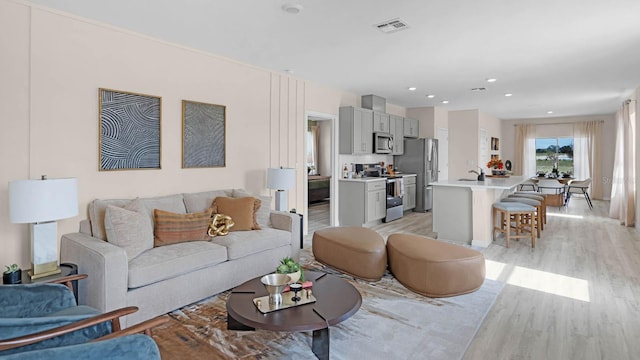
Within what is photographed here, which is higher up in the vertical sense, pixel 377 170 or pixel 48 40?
pixel 48 40

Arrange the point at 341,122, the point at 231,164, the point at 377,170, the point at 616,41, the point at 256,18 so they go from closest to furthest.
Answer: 1. the point at 256,18
2. the point at 616,41
3. the point at 231,164
4. the point at 341,122
5. the point at 377,170

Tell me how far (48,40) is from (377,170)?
5.54m

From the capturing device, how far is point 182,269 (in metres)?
2.91

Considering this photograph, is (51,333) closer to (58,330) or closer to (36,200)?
(58,330)

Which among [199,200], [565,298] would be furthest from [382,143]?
[565,298]

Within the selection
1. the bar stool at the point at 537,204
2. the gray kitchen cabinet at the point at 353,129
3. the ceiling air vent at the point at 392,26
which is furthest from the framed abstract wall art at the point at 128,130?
the bar stool at the point at 537,204

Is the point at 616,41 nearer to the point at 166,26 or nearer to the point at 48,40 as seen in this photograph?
the point at 166,26

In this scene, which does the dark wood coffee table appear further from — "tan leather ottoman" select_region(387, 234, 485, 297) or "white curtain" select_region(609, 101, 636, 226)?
"white curtain" select_region(609, 101, 636, 226)

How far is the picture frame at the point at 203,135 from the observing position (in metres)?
4.02

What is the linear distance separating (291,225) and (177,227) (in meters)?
1.23

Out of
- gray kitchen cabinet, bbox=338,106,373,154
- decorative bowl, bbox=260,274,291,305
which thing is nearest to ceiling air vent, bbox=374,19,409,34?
decorative bowl, bbox=260,274,291,305

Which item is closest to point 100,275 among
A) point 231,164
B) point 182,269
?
point 182,269

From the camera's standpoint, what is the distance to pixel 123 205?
3.26 metres

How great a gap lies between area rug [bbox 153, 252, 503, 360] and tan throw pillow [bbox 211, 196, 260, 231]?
84 centimetres
